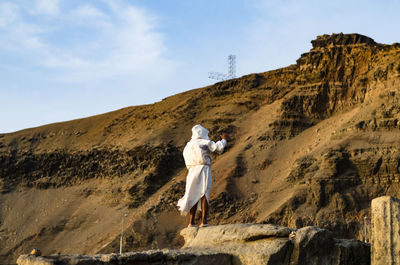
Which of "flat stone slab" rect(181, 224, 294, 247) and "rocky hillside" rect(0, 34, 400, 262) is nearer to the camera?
"flat stone slab" rect(181, 224, 294, 247)

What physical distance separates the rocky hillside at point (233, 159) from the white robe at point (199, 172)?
20880 millimetres

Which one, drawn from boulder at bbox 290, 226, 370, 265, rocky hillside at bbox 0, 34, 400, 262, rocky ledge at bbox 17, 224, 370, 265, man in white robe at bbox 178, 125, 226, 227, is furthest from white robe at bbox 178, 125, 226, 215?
rocky hillside at bbox 0, 34, 400, 262

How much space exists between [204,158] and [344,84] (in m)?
32.7

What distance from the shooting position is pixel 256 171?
1458 inches

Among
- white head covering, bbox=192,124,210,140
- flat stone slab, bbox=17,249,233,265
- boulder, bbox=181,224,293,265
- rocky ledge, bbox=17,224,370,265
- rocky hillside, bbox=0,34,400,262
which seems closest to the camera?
flat stone slab, bbox=17,249,233,265

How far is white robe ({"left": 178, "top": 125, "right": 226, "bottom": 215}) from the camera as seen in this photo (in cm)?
952

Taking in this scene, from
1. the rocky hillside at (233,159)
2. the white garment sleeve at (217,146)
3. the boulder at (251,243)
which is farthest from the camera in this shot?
the rocky hillside at (233,159)

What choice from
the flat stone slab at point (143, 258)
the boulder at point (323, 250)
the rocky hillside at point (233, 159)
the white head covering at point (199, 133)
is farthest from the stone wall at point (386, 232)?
the rocky hillside at point (233, 159)

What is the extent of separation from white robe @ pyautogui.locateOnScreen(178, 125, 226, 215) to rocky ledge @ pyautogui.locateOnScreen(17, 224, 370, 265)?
5.78ft

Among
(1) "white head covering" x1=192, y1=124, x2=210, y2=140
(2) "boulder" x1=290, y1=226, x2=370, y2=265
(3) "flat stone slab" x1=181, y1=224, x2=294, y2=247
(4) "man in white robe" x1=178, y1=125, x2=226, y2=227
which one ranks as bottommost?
(2) "boulder" x1=290, y1=226, x2=370, y2=265

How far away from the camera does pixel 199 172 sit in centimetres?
957

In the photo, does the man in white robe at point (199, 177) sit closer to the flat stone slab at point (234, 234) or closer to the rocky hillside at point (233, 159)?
the flat stone slab at point (234, 234)

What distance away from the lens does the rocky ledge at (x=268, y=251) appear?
675 centimetres

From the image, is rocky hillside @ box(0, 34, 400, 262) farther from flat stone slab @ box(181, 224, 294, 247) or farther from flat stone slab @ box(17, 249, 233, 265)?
flat stone slab @ box(17, 249, 233, 265)
